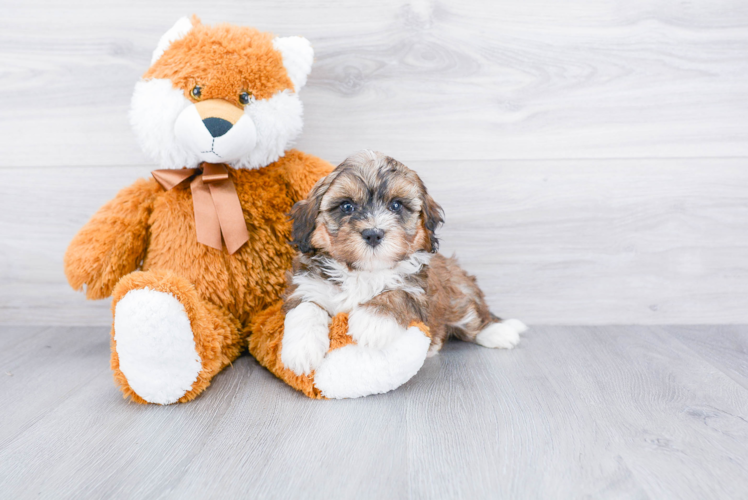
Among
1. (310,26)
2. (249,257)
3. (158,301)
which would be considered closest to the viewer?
(158,301)

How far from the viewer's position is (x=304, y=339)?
162 cm

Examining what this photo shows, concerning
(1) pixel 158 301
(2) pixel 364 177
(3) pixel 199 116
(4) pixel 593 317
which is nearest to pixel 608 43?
(4) pixel 593 317

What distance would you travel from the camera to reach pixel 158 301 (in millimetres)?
1572

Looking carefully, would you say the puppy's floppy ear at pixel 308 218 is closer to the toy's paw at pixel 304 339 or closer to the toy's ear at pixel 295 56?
the toy's paw at pixel 304 339

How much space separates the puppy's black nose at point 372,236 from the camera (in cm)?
154

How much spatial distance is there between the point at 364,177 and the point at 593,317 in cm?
145

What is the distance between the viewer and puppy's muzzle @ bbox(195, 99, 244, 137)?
1.71 m

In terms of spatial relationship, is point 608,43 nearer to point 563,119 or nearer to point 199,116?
point 563,119

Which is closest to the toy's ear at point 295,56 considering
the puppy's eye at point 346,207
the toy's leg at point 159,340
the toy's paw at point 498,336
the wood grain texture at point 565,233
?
the puppy's eye at point 346,207

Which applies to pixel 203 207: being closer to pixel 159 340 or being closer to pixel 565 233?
pixel 159 340

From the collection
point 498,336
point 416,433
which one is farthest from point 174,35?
point 498,336

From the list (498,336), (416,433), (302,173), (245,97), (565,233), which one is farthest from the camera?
(565,233)

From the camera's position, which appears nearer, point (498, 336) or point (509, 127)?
point (498, 336)

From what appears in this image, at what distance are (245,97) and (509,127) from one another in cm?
115
